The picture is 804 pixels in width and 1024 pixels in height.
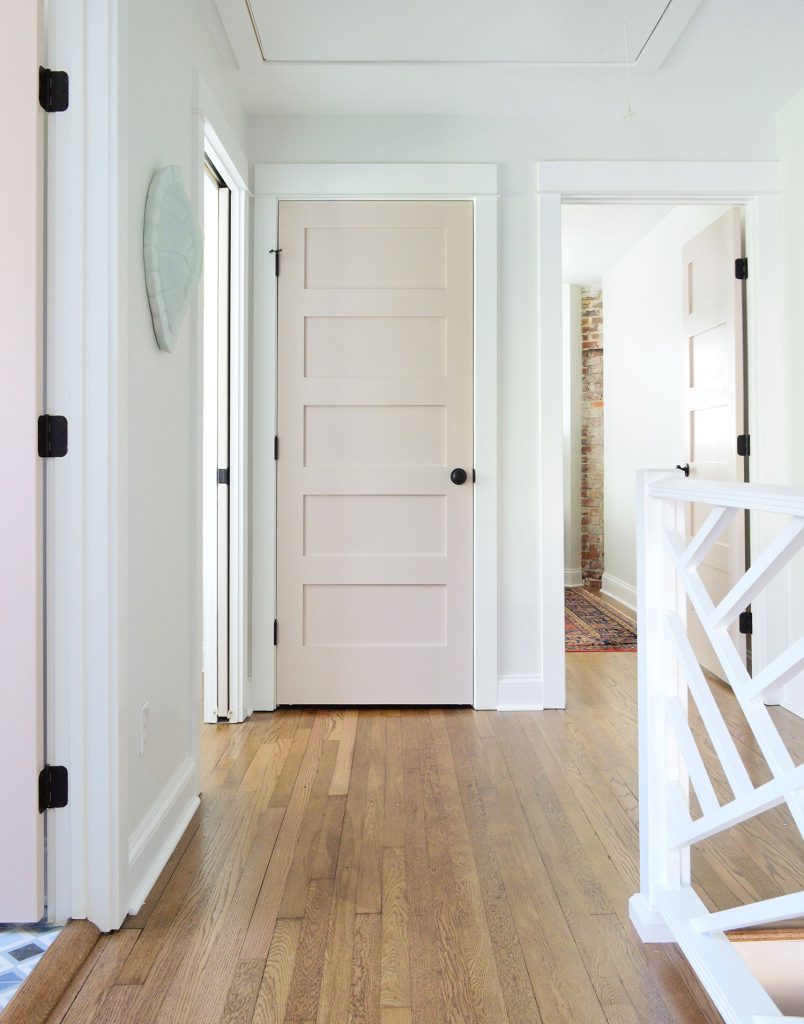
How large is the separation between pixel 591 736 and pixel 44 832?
1.88 m

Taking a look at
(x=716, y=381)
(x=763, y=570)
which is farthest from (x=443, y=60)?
(x=763, y=570)

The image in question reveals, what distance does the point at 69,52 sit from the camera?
146cm

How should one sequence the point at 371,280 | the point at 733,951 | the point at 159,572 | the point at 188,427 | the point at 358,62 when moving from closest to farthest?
the point at 733,951 → the point at 159,572 → the point at 188,427 → the point at 358,62 → the point at 371,280

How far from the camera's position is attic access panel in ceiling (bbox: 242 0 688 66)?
7.65 feet

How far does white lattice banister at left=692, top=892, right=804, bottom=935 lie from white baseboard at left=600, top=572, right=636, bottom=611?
4.01 meters

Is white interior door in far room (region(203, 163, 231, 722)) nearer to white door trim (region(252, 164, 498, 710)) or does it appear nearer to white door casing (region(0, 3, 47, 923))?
white door trim (region(252, 164, 498, 710))

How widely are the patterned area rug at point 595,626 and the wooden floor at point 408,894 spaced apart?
1.60 metres

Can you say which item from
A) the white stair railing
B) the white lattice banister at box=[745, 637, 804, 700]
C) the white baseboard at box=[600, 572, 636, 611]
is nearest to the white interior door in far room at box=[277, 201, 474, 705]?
the white stair railing

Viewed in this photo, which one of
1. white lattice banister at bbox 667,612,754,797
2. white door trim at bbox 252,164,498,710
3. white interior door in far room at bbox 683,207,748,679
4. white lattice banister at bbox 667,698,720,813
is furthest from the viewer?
white interior door in far room at bbox 683,207,748,679

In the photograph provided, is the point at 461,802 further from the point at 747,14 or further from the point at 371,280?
the point at 747,14

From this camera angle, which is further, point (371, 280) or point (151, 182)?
point (371, 280)

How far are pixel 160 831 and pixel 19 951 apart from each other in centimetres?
43

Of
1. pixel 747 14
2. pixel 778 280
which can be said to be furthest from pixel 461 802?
pixel 747 14

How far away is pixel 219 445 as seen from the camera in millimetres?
2896
